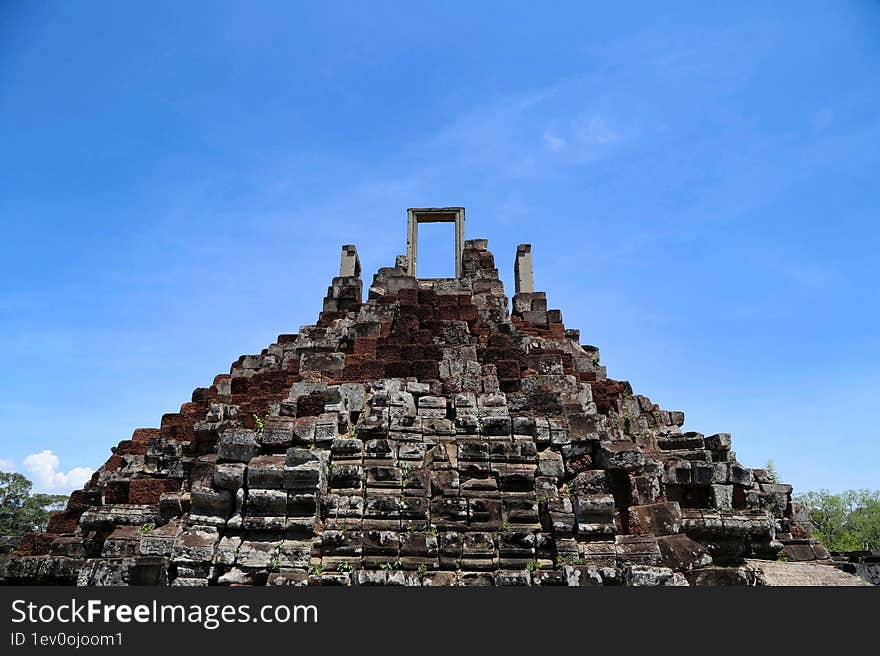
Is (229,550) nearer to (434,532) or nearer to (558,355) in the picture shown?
(434,532)

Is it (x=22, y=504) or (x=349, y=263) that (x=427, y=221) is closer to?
(x=349, y=263)

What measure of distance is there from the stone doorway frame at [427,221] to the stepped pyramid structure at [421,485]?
3.61m

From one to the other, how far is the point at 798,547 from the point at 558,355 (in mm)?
6211

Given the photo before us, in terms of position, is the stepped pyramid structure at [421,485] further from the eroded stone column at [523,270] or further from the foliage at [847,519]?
the foliage at [847,519]

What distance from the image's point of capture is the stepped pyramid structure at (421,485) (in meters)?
7.16

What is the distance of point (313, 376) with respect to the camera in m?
10.1

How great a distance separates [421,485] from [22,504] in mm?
45902

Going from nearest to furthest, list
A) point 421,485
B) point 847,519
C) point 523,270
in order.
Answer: point 421,485 < point 523,270 < point 847,519

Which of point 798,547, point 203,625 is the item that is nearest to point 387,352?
point 203,625

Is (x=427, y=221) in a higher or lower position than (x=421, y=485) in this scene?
higher

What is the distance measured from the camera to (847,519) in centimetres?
4084

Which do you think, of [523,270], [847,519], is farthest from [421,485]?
[847,519]

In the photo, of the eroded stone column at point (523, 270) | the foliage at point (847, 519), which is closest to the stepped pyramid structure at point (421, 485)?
the eroded stone column at point (523, 270)

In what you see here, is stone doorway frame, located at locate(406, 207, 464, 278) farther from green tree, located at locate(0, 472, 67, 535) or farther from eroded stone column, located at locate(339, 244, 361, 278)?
green tree, located at locate(0, 472, 67, 535)
